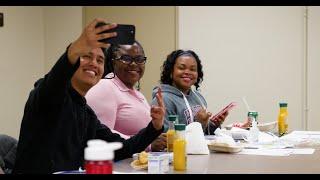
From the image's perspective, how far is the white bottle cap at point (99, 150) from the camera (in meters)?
0.81

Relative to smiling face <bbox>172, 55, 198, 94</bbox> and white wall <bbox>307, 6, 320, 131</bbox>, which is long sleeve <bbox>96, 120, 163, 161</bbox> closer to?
smiling face <bbox>172, 55, 198, 94</bbox>

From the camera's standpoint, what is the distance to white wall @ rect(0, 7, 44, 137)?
3.96 metres

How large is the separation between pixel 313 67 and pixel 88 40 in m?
3.32

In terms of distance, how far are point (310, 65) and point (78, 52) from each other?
3317 millimetres

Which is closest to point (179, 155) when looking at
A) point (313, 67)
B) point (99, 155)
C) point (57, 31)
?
point (99, 155)

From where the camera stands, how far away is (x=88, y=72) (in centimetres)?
188

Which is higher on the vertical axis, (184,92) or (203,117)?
(184,92)

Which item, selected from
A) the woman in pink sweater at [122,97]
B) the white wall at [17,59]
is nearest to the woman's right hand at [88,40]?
the woman in pink sweater at [122,97]

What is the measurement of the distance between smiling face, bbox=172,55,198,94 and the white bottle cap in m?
2.26

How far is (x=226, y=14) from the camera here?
14.3ft

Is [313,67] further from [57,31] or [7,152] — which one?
[7,152]

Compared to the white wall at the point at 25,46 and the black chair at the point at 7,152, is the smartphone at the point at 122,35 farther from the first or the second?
the white wall at the point at 25,46

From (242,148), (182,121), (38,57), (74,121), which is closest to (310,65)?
(182,121)

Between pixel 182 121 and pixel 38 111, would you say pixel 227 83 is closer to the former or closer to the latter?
pixel 182 121
